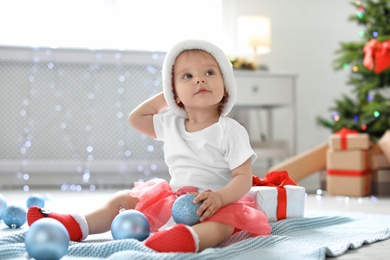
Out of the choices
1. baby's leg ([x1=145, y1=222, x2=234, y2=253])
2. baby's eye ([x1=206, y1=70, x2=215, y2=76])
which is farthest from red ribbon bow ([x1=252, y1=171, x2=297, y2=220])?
baby's leg ([x1=145, y1=222, x2=234, y2=253])

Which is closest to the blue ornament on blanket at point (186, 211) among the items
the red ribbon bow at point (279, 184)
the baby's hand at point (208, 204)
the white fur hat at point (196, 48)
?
the baby's hand at point (208, 204)

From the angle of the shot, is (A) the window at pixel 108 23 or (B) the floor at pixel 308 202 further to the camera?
(A) the window at pixel 108 23

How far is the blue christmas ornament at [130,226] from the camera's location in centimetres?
121

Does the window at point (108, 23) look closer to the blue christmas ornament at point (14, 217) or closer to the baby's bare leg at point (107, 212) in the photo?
the blue christmas ornament at point (14, 217)

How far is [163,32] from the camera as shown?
361 centimetres

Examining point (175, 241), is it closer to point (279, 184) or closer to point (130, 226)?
point (130, 226)

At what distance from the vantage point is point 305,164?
288 centimetres

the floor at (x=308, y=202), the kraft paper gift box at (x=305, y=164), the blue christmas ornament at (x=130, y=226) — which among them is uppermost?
the blue christmas ornament at (x=130, y=226)

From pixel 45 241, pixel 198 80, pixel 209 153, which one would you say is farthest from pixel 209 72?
pixel 45 241

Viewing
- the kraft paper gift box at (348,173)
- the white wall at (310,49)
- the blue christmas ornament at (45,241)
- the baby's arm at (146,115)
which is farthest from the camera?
the white wall at (310,49)

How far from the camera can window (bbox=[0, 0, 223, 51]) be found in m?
3.48

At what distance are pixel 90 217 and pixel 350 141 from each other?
164 centimetres

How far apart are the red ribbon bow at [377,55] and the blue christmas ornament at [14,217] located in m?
1.84

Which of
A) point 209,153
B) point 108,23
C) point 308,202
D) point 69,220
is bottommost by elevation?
point 308,202
